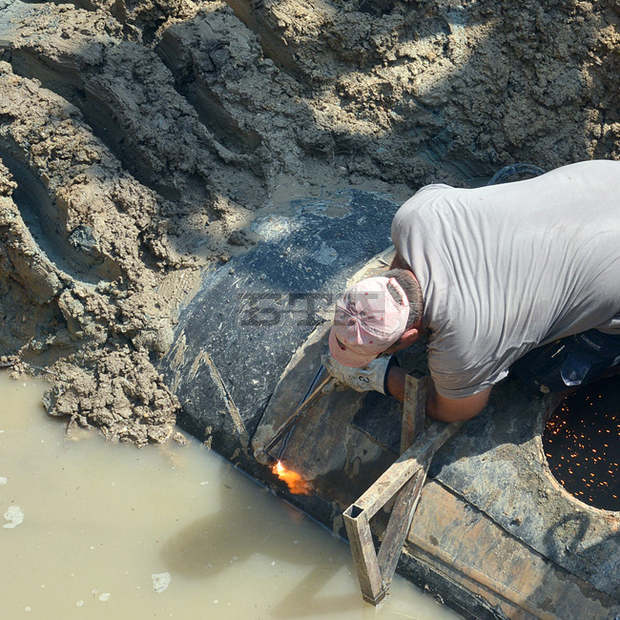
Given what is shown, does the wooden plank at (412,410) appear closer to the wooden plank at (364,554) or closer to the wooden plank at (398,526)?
the wooden plank at (398,526)

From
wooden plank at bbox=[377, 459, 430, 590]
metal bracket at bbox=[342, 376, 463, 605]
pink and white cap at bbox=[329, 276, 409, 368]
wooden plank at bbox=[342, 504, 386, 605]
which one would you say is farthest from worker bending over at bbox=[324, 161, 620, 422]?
wooden plank at bbox=[342, 504, 386, 605]

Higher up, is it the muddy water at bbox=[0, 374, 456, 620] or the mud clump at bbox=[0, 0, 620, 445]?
the mud clump at bbox=[0, 0, 620, 445]

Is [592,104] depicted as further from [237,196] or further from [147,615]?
[147,615]

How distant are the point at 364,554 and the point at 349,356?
2.34 ft

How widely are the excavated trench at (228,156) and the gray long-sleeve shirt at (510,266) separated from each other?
0.91 m

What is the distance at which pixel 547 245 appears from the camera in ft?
8.67

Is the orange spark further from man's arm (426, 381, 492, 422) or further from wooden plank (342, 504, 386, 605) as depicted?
man's arm (426, 381, 492, 422)

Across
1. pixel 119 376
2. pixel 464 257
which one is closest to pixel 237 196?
pixel 119 376

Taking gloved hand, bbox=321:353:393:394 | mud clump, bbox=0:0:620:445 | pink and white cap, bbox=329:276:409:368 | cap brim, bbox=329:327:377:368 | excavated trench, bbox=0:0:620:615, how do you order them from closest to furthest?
pink and white cap, bbox=329:276:409:368 → cap brim, bbox=329:327:377:368 → gloved hand, bbox=321:353:393:394 → excavated trench, bbox=0:0:620:615 → mud clump, bbox=0:0:620:445

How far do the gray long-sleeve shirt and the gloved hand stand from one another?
0.29m

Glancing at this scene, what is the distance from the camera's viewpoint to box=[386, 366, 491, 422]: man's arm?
2.88 metres

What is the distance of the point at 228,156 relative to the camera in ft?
13.4

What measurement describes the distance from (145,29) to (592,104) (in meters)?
2.64

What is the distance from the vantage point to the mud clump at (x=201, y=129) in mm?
3836
